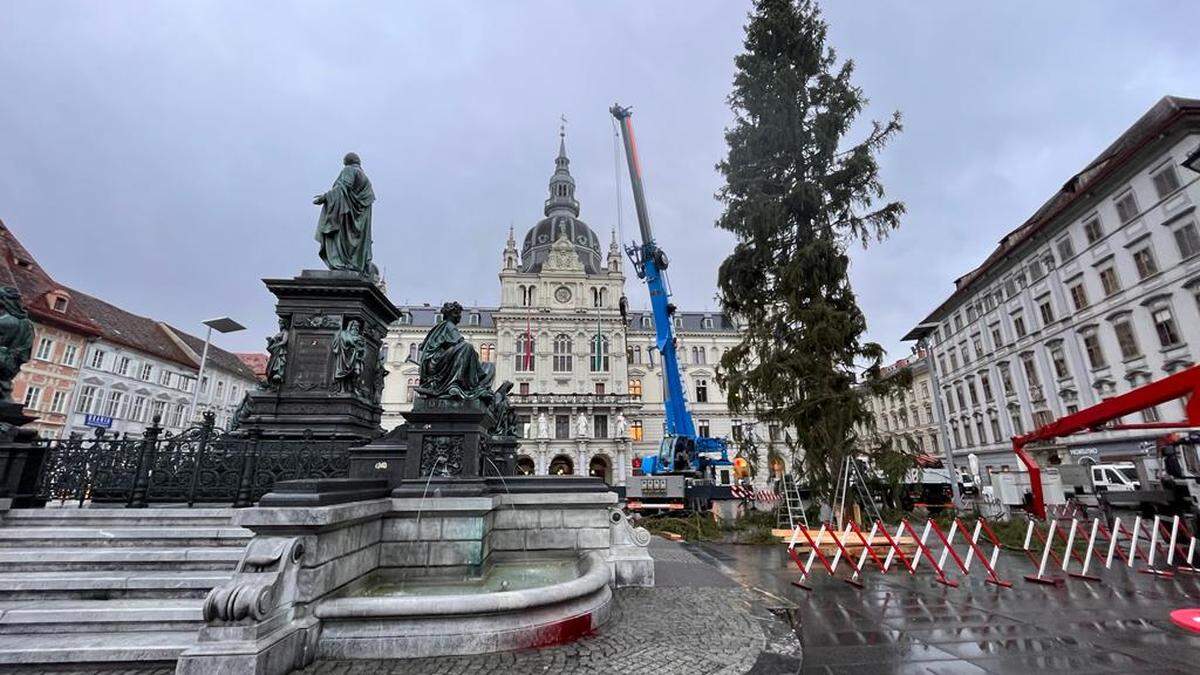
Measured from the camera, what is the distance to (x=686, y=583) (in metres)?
7.42

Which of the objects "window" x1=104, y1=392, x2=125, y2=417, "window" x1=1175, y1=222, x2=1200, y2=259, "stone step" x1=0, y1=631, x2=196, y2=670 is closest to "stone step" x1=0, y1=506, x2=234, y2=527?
"stone step" x1=0, y1=631, x2=196, y2=670

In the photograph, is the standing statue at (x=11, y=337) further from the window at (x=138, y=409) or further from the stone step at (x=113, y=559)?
the window at (x=138, y=409)

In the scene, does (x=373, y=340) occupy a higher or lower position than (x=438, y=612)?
higher

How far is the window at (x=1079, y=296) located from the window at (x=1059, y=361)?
2485 mm

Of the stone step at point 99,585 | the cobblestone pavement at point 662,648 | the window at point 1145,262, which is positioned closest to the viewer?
the cobblestone pavement at point 662,648

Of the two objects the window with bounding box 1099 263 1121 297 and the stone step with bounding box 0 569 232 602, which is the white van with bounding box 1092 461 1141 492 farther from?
the stone step with bounding box 0 569 232 602

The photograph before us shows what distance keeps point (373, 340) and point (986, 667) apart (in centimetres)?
1006

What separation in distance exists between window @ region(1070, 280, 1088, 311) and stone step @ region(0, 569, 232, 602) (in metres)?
36.3

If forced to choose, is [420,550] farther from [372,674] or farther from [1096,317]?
[1096,317]

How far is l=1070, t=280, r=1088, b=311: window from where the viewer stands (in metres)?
25.6

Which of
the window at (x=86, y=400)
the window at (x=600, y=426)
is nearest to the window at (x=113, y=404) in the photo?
the window at (x=86, y=400)

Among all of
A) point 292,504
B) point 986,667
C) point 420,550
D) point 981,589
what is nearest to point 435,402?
point 420,550

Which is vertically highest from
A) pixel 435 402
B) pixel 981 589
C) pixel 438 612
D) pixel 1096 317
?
pixel 1096 317

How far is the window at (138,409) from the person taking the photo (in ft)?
103
